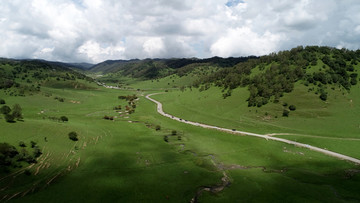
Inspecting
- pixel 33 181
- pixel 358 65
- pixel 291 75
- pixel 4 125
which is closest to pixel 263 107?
pixel 291 75

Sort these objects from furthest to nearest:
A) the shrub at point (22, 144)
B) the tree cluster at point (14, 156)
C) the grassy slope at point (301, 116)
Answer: the grassy slope at point (301, 116) < the shrub at point (22, 144) < the tree cluster at point (14, 156)

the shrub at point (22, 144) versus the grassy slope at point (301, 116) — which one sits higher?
the grassy slope at point (301, 116)

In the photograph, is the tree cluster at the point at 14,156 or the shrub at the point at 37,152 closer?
the tree cluster at the point at 14,156

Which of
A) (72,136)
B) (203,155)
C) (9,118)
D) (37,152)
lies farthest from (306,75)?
(9,118)

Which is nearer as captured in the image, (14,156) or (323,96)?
(14,156)

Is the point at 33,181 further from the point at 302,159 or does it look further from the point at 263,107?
the point at 263,107

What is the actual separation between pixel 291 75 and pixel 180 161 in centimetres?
14017

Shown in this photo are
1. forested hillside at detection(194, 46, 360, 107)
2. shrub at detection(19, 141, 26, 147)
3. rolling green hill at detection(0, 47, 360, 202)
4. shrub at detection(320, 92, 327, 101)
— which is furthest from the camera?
forested hillside at detection(194, 46, 360, 107)

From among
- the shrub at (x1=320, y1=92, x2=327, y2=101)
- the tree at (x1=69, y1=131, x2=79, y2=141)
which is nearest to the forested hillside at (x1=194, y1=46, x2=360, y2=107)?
the shrub at (x1=320, y1=92, x2=327, y2=101)

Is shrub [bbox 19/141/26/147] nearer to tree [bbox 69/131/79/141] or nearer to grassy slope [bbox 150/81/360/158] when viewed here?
tree [bbox 69/131/79/141]

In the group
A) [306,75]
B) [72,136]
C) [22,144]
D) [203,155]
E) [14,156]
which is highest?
[306,75]

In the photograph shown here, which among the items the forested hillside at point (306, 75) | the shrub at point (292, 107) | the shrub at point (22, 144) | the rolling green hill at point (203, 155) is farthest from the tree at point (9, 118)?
the shrub at point (292, 107)

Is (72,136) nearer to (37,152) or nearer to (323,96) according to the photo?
(37,152)

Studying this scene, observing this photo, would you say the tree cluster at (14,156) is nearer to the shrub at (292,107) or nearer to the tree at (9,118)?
the tree at (9,118)
